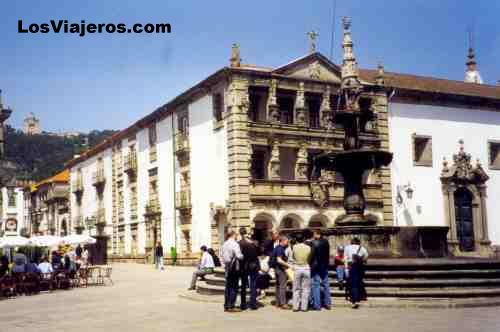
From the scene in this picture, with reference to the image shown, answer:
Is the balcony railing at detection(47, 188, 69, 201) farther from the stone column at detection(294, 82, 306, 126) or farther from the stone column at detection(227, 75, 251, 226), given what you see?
the stone column at detection(294, 82, 306, 126)

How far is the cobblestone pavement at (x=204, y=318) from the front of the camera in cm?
1061

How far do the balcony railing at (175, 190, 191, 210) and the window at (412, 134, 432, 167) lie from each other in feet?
38.9

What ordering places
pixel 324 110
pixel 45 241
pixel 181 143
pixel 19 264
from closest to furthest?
1. pixel 19 264
2. pixel 45 241
3. pixel 324 110
4. pixel 181 143

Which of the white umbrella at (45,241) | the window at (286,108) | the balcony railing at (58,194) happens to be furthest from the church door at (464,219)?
the balcony railing at (58,194)

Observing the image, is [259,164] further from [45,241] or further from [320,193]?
[45,241]

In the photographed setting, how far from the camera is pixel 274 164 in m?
30.4

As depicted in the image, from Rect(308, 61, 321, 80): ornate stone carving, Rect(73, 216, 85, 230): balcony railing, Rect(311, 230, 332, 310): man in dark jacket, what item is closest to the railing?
Rect(73, 216, 85, 230): balcony railing

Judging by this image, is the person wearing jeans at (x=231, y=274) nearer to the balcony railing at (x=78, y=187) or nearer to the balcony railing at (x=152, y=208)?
the balcony railing at (x=152, y=208)

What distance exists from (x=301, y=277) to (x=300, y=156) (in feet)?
60.5

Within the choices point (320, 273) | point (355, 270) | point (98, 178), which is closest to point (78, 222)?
point (98, 178)

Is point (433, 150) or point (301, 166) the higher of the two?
point (433, 150)

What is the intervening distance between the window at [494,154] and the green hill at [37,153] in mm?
70405

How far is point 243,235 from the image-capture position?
45.8 feet

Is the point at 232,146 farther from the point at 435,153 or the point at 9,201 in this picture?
the point at 9,201
